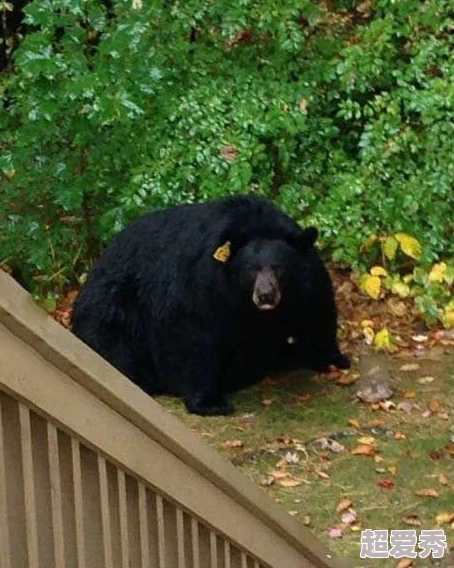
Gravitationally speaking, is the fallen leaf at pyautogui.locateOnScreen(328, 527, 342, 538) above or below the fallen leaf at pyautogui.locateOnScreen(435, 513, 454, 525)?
below

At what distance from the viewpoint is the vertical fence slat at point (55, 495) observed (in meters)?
1.69

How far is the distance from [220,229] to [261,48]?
205cm

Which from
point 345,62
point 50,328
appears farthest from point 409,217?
point 50,328

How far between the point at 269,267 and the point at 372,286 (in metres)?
1.57

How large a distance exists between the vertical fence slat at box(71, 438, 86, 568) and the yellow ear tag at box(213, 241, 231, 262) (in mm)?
3707

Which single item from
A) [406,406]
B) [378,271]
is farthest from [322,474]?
[378,271]

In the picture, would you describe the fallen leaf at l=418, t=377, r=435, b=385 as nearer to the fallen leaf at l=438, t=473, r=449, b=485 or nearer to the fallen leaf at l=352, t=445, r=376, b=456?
the fallen leaf at l=352, t=445, r=376, b=456

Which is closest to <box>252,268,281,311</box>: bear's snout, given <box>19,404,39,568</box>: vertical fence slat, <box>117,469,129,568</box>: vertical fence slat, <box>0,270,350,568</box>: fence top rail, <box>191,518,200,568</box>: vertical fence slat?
<box>0,270,350,568</box>: fence top rail

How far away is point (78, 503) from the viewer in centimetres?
179

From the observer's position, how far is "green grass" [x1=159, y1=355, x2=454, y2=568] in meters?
4.58

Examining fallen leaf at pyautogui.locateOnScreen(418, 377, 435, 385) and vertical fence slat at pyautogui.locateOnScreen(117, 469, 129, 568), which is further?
fallen leaf at pyautogui.locateOnScreen(418, 377, 435, 385)

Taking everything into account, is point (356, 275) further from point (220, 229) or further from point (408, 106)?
point (220, 229)

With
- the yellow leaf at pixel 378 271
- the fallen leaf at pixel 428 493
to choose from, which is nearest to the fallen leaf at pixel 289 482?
the fallen leaf at pixel 428 493

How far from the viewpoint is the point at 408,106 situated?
6.66 m
